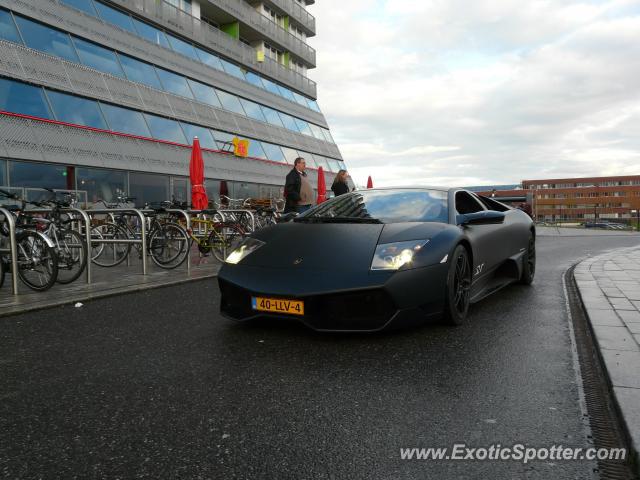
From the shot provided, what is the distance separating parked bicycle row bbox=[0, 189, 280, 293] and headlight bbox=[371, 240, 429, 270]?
162 inches

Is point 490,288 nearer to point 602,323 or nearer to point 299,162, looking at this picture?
point 602,323

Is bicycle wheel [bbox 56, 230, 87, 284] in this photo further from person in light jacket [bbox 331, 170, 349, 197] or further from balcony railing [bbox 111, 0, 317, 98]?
balcony railing [bbox 111, 0, 317, 98]

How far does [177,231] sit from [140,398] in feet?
19.1

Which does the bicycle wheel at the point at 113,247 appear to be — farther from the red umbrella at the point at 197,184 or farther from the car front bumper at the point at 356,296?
the car front bumper at the point at 356,296

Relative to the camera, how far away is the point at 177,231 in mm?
8133

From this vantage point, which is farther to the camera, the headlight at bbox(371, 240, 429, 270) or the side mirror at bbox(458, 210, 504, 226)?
the side mirror at bbox(458, 210, 504, 226)

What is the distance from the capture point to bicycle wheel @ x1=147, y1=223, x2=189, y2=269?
8117 mm

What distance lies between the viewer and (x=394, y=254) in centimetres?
355

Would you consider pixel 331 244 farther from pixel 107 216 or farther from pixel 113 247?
pixel 107 216

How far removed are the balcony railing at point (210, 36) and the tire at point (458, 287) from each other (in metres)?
18.9

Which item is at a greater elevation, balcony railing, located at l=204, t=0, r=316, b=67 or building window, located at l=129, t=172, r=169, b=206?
balcony railing, located at l=204, t=0, r=316, b=67

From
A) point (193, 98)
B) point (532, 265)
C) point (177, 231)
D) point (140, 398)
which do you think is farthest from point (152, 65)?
point (140, 398)

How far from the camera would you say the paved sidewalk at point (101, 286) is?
511 centimetres
